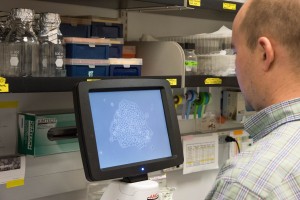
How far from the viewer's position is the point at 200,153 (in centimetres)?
265

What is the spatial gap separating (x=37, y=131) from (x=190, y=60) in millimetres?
741

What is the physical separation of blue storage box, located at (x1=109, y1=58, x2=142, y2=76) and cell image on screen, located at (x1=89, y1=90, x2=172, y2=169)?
0.63 ft

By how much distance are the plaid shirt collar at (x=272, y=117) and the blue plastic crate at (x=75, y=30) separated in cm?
84

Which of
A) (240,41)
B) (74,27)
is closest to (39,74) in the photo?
(74,27)

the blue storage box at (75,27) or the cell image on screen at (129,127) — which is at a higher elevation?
the blue storage box at (75,27)

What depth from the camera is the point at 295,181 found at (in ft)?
3.02

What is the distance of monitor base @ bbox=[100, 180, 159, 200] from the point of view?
149 cm

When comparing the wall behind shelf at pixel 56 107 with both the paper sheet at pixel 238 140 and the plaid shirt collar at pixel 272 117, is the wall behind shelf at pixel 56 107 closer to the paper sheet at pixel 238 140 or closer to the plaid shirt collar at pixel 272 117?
the paper sheet at pixel 238 140

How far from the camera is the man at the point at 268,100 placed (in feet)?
3.05

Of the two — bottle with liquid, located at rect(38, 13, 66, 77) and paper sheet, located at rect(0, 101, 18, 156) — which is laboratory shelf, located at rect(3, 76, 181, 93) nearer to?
bottle with liquid, located at rect(38, 13, 66, 77)

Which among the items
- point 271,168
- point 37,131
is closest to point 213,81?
point 37,131

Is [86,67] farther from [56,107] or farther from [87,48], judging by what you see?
[56,107]

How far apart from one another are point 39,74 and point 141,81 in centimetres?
34

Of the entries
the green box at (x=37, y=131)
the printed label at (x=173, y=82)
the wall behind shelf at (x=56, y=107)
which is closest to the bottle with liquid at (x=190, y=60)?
the printed label at (x=173, y=82)
